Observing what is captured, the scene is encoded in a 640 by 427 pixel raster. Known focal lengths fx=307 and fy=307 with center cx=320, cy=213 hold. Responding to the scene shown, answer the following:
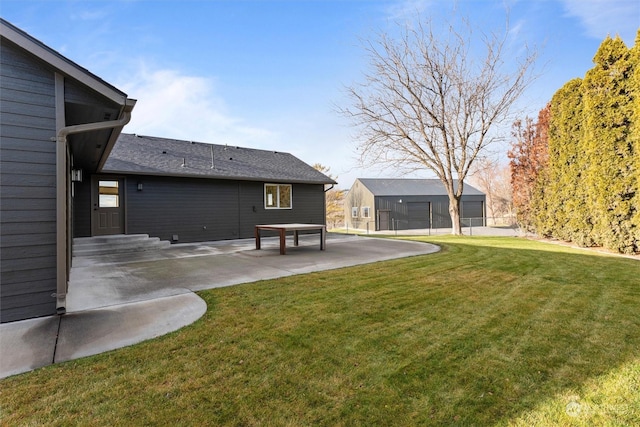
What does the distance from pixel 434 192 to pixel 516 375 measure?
23.7 meters

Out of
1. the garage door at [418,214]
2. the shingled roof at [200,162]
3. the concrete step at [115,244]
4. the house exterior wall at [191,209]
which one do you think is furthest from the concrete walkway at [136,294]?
the garage door at [418,214]

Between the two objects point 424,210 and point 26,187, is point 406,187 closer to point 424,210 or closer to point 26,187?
point 424,210

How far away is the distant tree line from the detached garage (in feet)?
39.0

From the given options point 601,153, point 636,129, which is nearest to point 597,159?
point 601,153

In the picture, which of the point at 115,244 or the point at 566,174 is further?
the point at 566,174

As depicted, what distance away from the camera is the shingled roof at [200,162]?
9.43 meters

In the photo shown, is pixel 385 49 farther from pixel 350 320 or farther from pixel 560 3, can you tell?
pixel 350 320

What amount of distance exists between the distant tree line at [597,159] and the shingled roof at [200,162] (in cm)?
802

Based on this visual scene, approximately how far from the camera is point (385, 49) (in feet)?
43.0

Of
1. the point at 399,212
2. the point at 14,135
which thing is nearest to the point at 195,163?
the point at 14,135

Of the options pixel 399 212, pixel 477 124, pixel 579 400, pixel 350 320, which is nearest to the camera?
pixel 579 400

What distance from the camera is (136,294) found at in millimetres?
A: 3949

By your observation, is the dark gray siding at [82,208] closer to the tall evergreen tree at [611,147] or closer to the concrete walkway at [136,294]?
the concrete walkway at [136,294]

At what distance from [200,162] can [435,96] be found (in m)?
9.94
